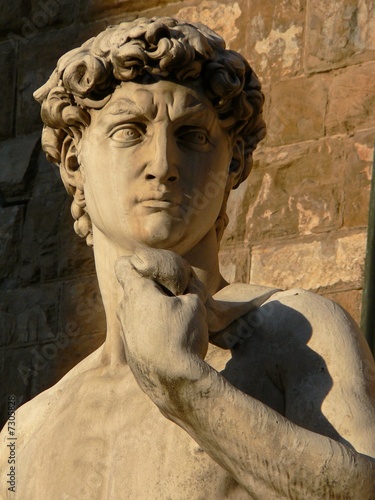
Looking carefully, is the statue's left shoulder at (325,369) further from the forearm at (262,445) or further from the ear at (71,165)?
the ear at (71,165)

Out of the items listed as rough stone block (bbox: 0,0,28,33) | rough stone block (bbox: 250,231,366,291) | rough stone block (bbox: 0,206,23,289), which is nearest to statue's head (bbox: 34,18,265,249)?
rough stone block (bbox: 250,231,366,291)

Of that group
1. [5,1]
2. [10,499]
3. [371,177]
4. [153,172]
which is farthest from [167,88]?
[5,1]

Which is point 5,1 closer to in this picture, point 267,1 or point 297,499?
point 267,1

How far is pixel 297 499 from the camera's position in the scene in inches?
197

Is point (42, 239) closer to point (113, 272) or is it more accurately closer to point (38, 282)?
point (38, 282)

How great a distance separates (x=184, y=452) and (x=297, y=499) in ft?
1.39

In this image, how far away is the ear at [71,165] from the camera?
5.89 metres

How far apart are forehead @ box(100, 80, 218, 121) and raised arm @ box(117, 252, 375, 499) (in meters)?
0.66

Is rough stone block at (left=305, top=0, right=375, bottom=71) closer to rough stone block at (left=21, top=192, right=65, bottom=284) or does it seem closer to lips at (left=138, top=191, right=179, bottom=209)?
rough stone block at (left=21, top=192, right=65, bottom=284)

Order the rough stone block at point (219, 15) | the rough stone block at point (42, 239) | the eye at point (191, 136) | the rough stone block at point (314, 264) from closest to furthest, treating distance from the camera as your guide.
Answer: the eye at point (191, 136) < the rough stone block at point (314, 264) < the rough stone block at point (219, 15) < the rough stone block at point (42, 239)

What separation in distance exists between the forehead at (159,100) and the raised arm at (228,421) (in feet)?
2.18

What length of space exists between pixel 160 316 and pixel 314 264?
11.5 feet

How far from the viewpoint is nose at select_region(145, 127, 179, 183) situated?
5516 mm

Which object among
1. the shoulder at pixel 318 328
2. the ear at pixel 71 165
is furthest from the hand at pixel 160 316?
the ear at pixel 71 165
